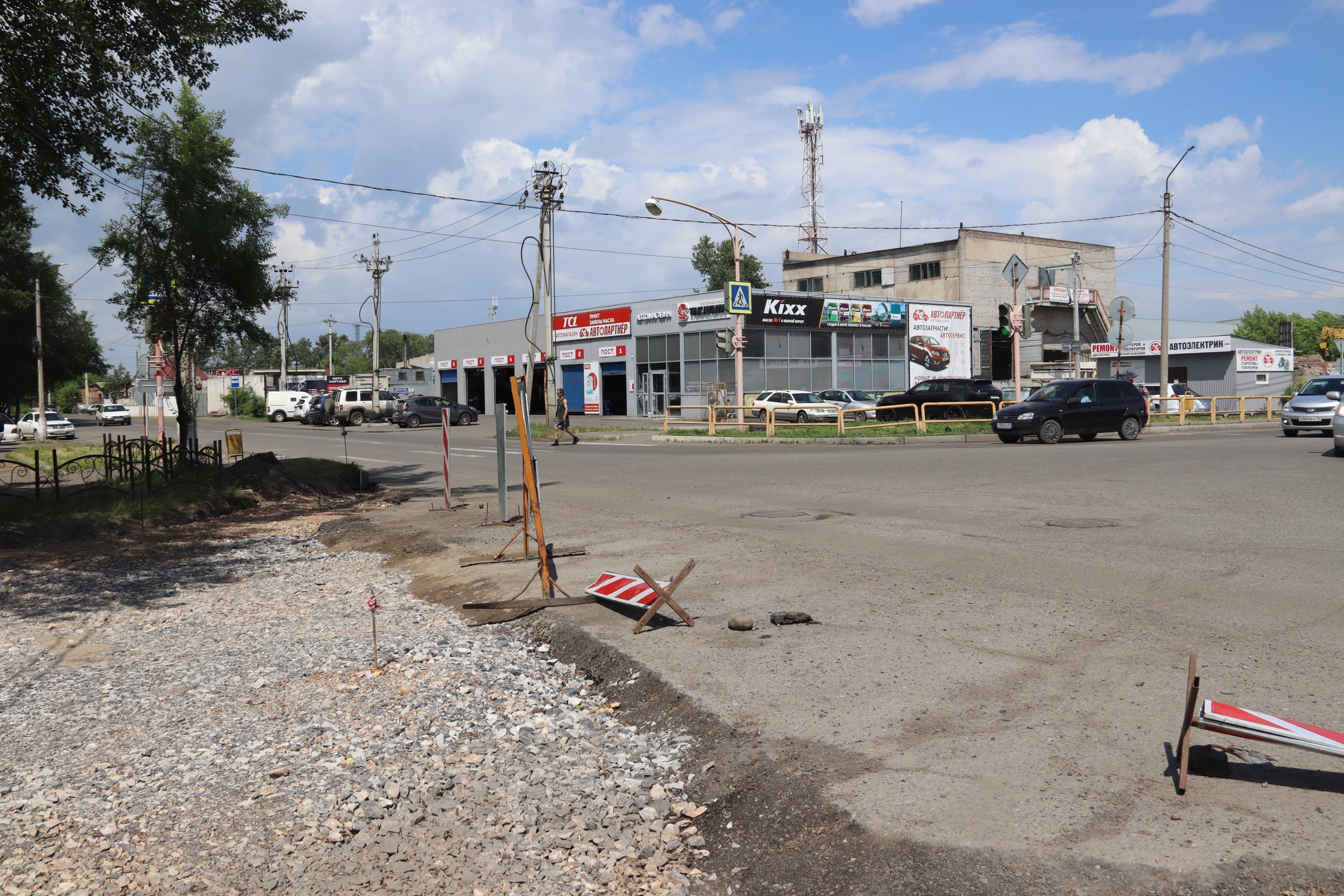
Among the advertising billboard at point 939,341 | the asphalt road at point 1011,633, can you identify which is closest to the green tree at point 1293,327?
the advertising billboard at point 939,341

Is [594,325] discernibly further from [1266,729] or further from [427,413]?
[1266,729]

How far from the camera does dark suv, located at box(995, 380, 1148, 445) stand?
26.0 meters

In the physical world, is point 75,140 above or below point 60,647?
above

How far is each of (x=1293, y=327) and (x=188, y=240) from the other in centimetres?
11264

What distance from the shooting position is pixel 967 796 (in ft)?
13.2

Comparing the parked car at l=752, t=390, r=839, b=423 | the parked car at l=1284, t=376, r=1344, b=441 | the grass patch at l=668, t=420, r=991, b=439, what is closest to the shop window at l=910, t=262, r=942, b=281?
the parked car at l=752, t=390, r=839, b=423

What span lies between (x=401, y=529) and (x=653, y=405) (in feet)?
124

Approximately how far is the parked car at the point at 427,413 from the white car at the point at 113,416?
34147mm

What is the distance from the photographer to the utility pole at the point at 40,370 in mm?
42188

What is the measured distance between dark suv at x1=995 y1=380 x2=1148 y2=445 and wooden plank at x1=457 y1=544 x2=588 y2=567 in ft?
63.0

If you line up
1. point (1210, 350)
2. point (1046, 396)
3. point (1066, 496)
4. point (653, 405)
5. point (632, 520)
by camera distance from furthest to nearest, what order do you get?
point (1210, 350), point (653, 405), point (1046, 396), point (1066, 496), point (632, 520)

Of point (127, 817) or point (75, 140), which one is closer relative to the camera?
point (127, 817)

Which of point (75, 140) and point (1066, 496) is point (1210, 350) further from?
point (75, 140)

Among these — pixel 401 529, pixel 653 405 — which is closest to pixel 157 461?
pixel 401 529
